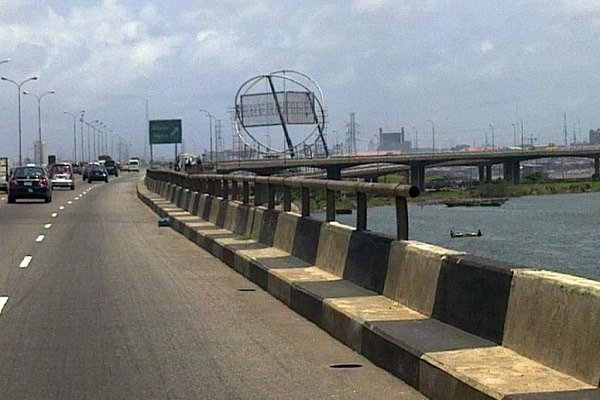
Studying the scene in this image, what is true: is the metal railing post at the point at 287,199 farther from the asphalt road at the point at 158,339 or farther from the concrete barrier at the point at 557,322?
the concrete barrier at the point at 557,322

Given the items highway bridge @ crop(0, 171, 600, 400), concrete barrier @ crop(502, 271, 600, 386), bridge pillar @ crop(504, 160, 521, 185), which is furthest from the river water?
bridge pillar @ crop(504, 160, 521, 185)

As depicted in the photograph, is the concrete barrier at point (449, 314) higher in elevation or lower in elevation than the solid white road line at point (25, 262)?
higher

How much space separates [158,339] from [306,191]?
556 cm

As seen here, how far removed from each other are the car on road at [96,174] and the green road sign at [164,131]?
15.4 metres

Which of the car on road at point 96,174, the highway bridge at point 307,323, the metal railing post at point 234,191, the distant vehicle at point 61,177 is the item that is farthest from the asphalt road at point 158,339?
the car on road at point 96,174

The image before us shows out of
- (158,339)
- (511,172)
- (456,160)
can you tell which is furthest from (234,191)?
(511,172)

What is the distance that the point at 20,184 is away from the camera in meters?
51.9

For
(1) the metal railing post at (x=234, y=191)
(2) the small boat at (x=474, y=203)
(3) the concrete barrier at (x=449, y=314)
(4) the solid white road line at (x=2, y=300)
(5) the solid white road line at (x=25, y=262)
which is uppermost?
(1) the metal railing post at (x=234, y=191)

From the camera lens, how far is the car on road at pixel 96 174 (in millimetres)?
98562

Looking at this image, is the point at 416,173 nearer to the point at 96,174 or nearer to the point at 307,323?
the point at 96,174

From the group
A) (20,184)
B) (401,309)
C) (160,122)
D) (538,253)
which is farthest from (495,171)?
(401,309)

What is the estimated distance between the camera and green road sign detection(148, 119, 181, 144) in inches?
3280

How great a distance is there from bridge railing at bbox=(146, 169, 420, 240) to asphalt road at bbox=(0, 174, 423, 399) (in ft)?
4.78

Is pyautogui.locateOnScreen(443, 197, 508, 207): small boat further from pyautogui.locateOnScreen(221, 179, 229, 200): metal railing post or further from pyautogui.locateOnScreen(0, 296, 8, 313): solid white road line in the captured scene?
pyautogui.locateOnScreen(0, 296, 8, 313): solid white road line
